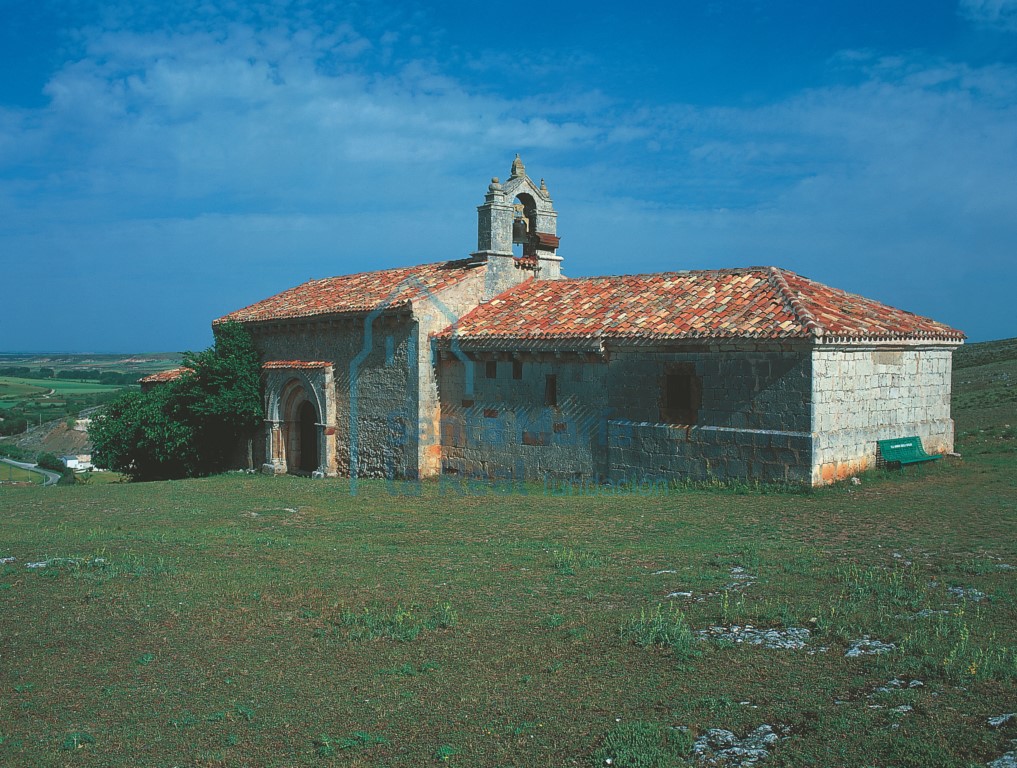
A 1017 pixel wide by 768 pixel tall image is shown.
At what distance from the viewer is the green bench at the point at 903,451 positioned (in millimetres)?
15406

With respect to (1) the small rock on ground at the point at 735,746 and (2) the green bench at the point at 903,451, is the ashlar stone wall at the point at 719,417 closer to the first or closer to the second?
(2) the green bench at the point at 903,451

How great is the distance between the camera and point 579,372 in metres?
16.6

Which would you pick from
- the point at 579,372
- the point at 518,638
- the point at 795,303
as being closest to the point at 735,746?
the point at 518,638

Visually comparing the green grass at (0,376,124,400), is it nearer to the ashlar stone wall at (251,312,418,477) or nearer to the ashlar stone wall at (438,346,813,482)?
the ashlar stone wall at (251,312,418,477)

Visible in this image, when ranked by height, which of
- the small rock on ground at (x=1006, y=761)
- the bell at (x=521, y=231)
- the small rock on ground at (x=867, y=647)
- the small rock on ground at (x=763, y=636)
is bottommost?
the small rock on ground at (x=1006, y=761)

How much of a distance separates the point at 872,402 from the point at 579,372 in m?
5.41

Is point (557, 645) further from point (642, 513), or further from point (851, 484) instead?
point (851, 484)

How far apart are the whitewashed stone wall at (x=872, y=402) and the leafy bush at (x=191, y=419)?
15.0 m

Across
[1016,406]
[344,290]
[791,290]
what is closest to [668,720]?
[791,290]

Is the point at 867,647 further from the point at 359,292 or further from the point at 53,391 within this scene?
the point at 53,391

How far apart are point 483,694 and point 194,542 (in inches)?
270

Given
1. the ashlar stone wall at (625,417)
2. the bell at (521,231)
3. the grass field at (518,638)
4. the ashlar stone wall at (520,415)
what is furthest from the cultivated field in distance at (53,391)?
the grass field at (518,638)

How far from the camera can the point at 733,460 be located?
14.6m

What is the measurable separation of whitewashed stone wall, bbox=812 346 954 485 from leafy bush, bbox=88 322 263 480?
1497cm
